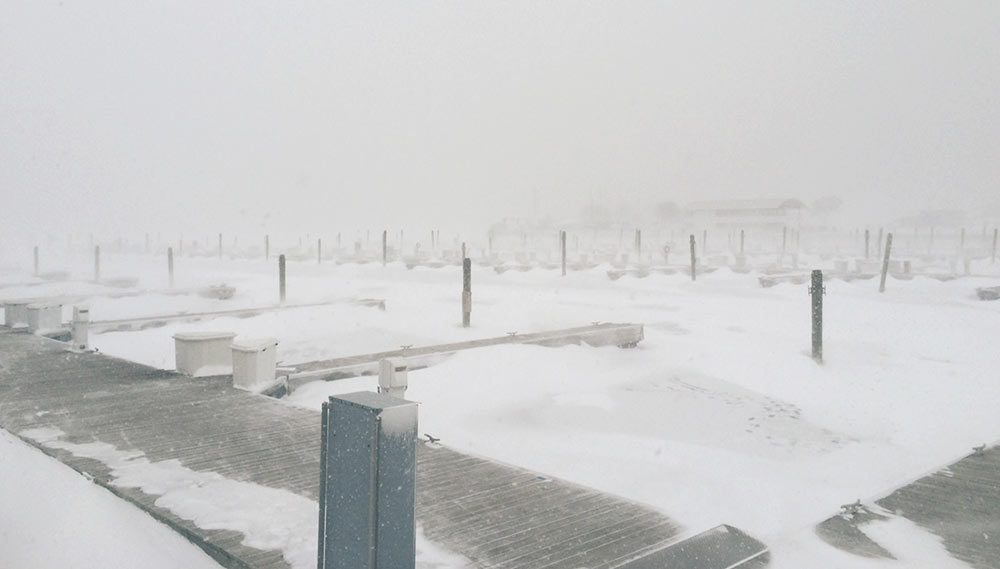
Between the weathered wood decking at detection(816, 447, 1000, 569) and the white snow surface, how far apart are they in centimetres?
16

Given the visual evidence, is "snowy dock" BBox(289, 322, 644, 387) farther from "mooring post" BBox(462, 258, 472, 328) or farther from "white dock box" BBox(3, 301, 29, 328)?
"white dock box" BBox(3, 301, 29, 328)

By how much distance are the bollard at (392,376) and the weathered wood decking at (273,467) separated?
3.15 feet

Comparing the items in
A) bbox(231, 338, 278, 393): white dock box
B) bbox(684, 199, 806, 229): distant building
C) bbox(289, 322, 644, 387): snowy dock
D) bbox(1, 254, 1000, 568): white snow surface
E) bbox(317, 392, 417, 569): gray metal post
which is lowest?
bbox(1, 254, 1000, 568): white snow surface

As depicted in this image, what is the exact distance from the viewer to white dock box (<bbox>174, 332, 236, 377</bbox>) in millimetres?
10695

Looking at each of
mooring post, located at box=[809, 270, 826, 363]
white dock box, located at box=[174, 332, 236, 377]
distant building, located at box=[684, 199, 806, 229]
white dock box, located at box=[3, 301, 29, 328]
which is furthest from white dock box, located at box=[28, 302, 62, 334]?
distant building, located at box=[684, 199, 806, 229]

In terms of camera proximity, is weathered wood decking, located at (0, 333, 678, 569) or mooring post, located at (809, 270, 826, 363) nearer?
weathered wood decking, located at (0, 333, 678, 569)

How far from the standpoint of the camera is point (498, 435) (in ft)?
32.8

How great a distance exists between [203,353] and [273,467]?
5.49m

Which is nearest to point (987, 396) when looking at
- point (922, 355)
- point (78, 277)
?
point (922, 355)

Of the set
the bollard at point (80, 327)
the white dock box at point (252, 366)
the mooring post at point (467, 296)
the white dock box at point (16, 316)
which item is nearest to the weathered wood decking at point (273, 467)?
the white dock box at point (252, 366)

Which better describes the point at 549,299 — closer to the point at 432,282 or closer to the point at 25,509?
the point at 432,282

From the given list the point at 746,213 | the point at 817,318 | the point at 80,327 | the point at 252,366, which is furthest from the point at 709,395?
the point at 746,213

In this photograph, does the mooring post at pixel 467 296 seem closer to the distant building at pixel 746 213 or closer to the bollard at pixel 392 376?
the bollard at pixel 392 376

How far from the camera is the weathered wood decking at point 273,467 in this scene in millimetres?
4383
